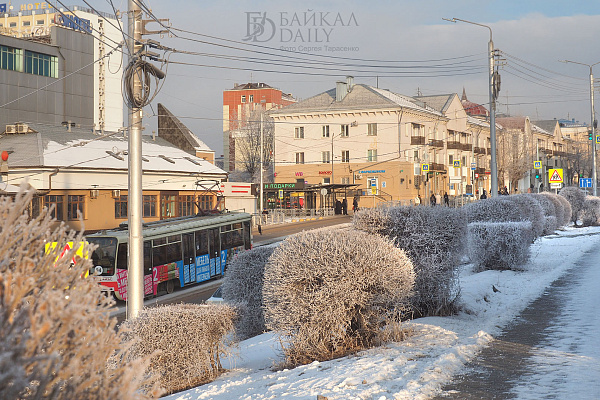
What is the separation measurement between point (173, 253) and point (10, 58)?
47.1 metres

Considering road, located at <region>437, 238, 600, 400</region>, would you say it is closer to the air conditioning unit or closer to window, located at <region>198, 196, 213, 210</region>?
the air conditioning unit

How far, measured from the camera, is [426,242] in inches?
478

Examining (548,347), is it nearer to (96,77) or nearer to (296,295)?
(296,295)

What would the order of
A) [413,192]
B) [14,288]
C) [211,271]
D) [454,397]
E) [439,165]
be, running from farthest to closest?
[439,165] < [413,192] < [211,271] < [454,397] < [14,288]

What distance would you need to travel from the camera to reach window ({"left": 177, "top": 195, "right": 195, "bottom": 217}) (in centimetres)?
5025

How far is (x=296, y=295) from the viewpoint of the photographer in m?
9.27

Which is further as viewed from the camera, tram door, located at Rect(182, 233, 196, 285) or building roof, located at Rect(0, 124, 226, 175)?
building roof, located at Rect(0, 124, 226, 175)

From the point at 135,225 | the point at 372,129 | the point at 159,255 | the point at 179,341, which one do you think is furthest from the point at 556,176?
the point at 372,129

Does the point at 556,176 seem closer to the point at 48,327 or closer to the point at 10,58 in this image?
the point at 48,327

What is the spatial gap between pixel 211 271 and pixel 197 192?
25440mm

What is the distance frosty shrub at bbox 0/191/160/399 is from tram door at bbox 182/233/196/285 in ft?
69.0

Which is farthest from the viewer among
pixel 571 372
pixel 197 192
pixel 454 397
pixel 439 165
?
pixel 439 165

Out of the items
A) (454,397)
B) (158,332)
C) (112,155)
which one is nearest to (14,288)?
(454,397)

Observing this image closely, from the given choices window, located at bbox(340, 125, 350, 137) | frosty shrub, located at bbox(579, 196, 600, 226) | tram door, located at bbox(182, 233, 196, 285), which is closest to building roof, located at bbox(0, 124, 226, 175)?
tram door, located at bbox(182, 233, 196, 285)
